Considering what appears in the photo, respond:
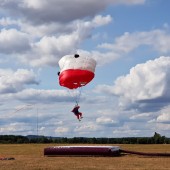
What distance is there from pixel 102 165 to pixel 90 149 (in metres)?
9.83

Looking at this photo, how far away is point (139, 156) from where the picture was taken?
4969cm

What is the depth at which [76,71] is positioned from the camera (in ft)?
124

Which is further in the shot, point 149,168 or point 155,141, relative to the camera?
point 155,141

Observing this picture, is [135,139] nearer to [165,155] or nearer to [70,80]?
[165,155]

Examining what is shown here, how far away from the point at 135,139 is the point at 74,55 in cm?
7555

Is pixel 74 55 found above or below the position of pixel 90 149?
above

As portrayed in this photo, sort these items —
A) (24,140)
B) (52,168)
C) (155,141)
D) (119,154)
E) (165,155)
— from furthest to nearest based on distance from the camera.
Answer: (24,140), (155,141), (119,154), (165,155), (52,168)

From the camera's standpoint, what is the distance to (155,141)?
10712cm

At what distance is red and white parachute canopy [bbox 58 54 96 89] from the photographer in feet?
125

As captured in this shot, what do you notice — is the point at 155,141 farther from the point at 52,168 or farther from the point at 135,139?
the point at 52,168

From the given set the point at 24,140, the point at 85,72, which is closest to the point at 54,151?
the point at 85,72

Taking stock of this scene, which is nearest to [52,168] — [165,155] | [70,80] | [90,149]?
[70,80]

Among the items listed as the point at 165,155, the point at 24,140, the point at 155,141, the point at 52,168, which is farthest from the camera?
the point at 24,140

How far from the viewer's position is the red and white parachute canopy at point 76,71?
38.0 meters
